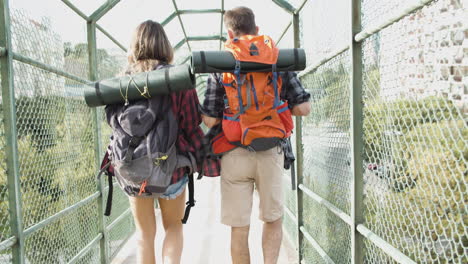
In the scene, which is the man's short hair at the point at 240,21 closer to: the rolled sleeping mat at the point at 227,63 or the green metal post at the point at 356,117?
the rolled sleeping mat at the point at 227,63

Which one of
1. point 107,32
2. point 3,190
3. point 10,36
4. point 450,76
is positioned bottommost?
point 3,190

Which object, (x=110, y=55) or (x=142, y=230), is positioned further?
(x=110, y=55)

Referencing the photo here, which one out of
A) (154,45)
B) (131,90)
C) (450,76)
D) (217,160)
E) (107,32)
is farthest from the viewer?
(107,32)

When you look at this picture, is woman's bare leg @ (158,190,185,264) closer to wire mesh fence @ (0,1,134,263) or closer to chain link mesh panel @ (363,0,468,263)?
wire mesh fence @ (0,1,134,263)

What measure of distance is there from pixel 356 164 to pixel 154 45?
1.37 meters

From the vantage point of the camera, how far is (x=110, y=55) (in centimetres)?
452

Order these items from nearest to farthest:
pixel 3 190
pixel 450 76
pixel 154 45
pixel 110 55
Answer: pixel 450 76
pixel 3 190
pixel 154 45
pixel 110 55

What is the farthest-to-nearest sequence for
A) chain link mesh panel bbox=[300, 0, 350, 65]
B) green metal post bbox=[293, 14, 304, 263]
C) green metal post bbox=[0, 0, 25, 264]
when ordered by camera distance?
green metal post bbox=[293, 14, 304, 263] < chain link mesh panel bbox=[300, 0, 350, 65] < green metal post bbox=[0, 0, 25, 264]

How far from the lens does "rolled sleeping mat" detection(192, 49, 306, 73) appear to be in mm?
2340

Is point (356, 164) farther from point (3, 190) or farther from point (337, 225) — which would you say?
point (3, 190)

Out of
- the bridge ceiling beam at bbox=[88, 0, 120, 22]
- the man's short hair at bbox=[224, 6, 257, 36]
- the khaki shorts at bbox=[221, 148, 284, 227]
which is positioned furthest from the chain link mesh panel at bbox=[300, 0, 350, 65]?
the bridge ceiling beam at bbox=[88, 0, 120, 22]

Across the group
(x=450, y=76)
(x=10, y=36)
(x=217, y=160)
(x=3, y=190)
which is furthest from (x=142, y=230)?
(x=450, y=76)

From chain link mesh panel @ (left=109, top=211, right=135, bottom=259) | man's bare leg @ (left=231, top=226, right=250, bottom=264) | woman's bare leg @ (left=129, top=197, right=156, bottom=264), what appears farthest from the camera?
chain link mesh panel @ (left=109, top=211, right=135, bottom=259)

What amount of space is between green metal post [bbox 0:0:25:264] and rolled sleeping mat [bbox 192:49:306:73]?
3.11 ft
